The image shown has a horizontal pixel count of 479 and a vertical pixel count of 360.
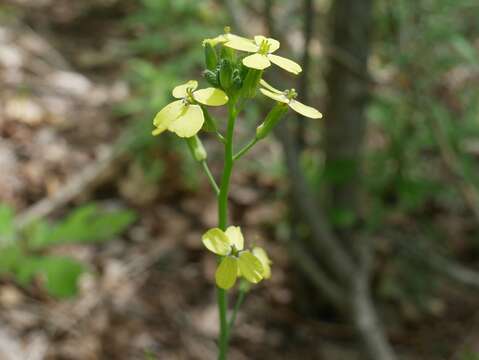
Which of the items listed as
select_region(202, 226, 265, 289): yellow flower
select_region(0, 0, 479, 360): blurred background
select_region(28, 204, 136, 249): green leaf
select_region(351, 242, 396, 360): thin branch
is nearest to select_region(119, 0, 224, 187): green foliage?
select_region(0, 0, 479, 360): blurred background

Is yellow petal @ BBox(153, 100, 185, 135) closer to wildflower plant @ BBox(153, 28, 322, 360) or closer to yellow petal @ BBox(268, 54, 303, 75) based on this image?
wildflower plant @ BBox(153, 28, 322, 360)

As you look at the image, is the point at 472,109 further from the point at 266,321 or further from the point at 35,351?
the point at 35,351

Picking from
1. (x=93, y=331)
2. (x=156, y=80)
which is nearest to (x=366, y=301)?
(x=93, y=331)

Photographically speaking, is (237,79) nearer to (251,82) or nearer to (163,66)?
(251,82)

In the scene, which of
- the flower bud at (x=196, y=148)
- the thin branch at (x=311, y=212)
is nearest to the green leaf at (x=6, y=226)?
the thin branch at (x=311, y=212)

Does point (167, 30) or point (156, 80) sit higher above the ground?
point (167, 30)

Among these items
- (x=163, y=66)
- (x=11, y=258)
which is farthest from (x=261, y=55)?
(x=163, y=66)

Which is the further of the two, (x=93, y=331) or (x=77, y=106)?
(x=77, y=106)
